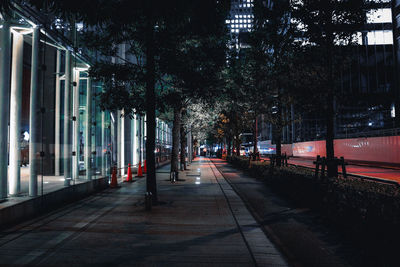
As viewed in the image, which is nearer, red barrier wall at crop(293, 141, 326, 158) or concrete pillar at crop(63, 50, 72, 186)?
concrete pillar at crop(63, 50, 72, 186)

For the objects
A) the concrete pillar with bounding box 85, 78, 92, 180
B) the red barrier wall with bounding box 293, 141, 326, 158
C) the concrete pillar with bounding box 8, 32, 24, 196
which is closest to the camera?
the concrete pillar with bounding box 8, 32, 24, 196

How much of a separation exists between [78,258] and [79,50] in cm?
836

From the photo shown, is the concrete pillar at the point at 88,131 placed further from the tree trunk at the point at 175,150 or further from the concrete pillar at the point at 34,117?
the tree trunk at the point at 175,150

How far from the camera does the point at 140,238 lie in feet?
17.5

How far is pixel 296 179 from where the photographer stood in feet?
30.0

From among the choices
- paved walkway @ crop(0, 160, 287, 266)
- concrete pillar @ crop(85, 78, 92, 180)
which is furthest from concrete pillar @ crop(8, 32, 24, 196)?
concrete pillar @ crop(85, 78, 92, 180)

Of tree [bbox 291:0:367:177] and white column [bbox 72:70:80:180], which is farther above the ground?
tree [bbox 291:0:367:177]

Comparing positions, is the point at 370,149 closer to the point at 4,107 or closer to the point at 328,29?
the point at 328,29

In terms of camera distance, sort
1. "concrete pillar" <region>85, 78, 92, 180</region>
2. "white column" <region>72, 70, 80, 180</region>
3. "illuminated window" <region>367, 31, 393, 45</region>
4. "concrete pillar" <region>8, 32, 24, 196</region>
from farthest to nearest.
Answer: "illuminated window" <region>367, 31, 393, 45</region>
"concrete pillar" <region>85, 78, 92, 180</region>
"white column" <region>72, 70, 80, 180</region>
"concrete pillar" <region>8, 32, 24, 196</region>

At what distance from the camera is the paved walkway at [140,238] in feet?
14.1

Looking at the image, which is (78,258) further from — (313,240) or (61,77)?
(61,77)

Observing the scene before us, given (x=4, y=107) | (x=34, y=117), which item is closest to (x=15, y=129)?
(x=34, y=117)

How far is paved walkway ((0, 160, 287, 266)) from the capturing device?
14.1 ft

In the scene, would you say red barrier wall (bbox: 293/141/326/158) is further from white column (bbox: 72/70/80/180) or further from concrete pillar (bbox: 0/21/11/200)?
concrete pillar (bbox: 0/21/11/200)
